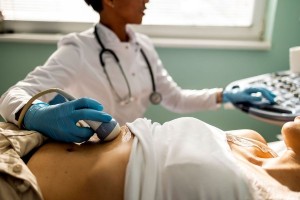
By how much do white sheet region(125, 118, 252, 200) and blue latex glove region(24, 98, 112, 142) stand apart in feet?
0.43

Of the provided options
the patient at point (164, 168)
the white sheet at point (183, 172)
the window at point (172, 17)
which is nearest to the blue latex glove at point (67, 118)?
the patient at point (164, 168)

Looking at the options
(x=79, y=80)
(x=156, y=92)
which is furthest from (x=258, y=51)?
(x=79, y=80)

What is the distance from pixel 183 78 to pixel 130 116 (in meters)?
0.60

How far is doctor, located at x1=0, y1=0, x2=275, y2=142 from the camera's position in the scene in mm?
1194

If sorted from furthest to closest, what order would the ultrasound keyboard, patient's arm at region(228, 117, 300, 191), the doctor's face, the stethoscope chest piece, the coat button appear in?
the stethoscope chest piece
the doctor's face
the ultrasound keyboard
patient's arm at region(228, 117, 300, 191)
the coat button

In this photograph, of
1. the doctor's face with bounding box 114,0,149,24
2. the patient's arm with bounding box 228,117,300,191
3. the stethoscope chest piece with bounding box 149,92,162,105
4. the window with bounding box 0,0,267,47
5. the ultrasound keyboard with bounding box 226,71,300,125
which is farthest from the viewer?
the window with bounding box 0,0,267,47

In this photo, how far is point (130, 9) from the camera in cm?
130

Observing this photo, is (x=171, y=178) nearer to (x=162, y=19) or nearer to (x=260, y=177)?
(x=260, y=177)

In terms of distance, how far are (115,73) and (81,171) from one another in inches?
28.5

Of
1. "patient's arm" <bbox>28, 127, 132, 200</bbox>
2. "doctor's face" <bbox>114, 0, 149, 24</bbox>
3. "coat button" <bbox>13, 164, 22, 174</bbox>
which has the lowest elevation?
"patient's arm" <bbox>28, 127, 132, 200</bbox>

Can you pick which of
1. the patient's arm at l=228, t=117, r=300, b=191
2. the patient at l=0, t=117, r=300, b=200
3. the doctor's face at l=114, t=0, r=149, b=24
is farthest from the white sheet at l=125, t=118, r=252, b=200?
the doctor's face at l=114, t=0, r=149, b=24

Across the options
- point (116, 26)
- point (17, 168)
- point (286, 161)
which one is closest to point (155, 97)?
point (116, 26)

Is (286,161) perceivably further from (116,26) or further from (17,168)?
(116,26)

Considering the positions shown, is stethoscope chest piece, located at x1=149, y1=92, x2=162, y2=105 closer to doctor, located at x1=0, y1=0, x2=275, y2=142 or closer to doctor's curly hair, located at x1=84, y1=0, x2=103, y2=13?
doctor, located at x1=0, y1=0, x2=275, y2=142
